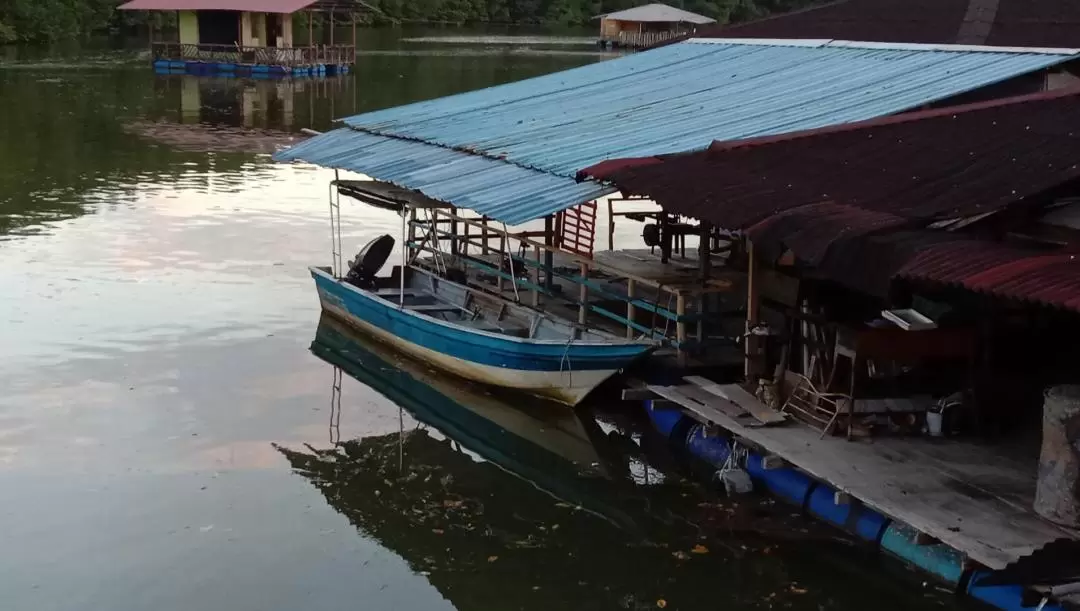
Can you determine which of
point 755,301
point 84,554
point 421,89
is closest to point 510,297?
point 755,301

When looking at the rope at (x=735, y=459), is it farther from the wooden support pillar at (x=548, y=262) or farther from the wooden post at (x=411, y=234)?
the wooden post at (x=411, y=234)

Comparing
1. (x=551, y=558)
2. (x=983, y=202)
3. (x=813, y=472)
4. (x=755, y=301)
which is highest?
(x=983, y=202)

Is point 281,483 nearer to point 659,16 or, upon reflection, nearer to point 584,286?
point 584,286

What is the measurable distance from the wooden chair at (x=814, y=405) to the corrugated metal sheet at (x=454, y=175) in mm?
2149

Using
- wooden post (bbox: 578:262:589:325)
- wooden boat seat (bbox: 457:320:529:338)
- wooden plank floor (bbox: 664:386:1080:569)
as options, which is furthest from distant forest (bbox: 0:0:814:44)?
wooden plank floor (bbox: 664:386:1080:569)

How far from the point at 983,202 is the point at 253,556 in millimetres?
5096

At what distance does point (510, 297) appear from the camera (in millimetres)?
12664

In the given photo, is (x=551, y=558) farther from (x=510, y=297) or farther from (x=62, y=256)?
(x=62, y=256)

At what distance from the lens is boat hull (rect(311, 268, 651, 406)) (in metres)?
10.8

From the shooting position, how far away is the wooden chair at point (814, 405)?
9062mm

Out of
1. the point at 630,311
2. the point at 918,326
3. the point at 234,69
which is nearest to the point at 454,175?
the point at 630,311

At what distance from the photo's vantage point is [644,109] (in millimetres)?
13094

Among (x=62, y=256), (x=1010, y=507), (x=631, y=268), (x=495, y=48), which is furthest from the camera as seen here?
(x=495, y=48)

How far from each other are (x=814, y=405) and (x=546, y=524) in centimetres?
209
